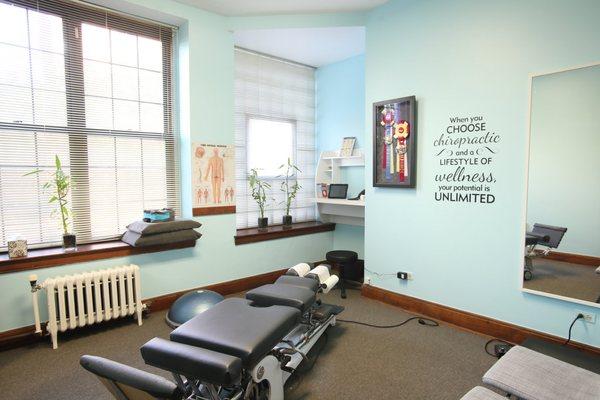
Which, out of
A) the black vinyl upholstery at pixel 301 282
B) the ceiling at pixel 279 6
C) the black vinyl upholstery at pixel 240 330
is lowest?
the black vinyl upholstery at pixel 301 282

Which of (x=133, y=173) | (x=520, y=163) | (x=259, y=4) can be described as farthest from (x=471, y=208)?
(x=133, y=173)

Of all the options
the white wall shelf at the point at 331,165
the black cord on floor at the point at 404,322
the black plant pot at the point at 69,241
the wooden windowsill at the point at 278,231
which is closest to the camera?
the black plant pot at the point at 69,241

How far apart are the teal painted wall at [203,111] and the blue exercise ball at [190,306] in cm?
43

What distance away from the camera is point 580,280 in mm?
2367

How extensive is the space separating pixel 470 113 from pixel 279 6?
2038 millimetres

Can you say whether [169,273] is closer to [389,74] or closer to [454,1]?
[389,74]

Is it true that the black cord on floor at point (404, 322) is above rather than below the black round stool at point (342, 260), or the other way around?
below

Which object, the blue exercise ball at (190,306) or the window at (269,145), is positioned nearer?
the blue exercise ball at (190,306)

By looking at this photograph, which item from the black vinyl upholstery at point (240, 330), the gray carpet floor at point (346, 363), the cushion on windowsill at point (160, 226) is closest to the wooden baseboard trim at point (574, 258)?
the gray carpet floor at point (346, 363)

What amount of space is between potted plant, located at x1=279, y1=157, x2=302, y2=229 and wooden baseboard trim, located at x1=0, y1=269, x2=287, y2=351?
2.24ft

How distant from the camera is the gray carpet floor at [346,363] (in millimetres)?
2045

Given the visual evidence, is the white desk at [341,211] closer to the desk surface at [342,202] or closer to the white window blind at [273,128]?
the desk surface at [342,202]

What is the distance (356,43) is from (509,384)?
367 cm

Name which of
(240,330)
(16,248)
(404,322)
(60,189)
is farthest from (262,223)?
(240,330)
